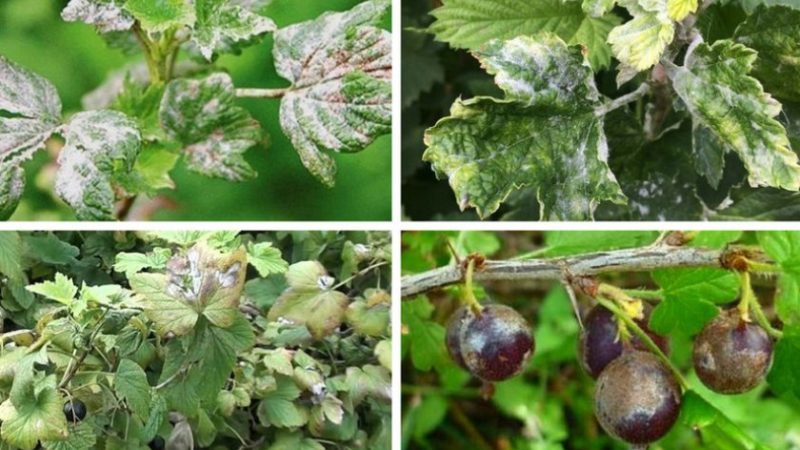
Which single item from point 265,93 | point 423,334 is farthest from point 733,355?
point 265,93

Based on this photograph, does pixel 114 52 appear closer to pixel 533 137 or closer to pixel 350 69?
pixel 350 69

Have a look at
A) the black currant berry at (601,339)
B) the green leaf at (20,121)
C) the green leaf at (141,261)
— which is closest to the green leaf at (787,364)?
the black currant berry at (601,339)

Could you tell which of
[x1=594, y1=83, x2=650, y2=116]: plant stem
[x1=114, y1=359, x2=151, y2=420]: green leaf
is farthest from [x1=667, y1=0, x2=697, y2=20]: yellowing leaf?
[x1=114, y1=359, x2=151, y2=420]: green leaf

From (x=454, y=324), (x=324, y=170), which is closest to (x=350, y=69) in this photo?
(x=324, y=170)

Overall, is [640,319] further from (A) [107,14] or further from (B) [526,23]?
(A) [107,14]

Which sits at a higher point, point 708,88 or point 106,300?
point 708,88

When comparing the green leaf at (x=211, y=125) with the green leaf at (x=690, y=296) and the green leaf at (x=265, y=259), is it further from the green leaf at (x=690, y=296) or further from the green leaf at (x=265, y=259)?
the green leaf at (x=690, y=296)

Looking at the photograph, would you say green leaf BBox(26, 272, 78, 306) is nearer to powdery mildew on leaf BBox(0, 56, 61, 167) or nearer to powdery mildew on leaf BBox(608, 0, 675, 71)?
powdery mildew on leaf BBox(0, 56, 61, 167)
